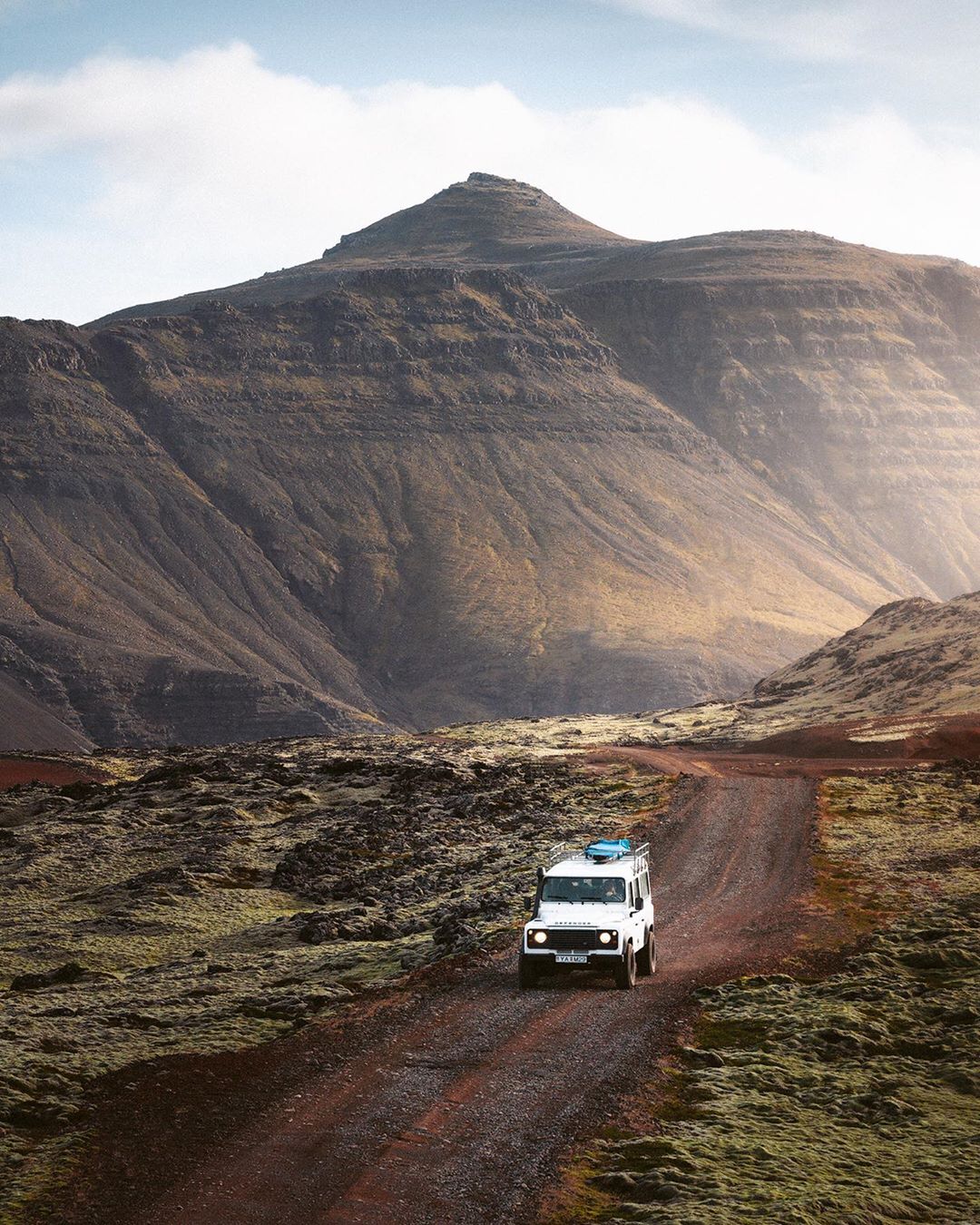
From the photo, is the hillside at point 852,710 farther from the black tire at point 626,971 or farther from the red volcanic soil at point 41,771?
the black tire at point 626,971

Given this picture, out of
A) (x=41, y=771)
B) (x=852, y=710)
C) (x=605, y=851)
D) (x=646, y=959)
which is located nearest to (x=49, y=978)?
(x=605, y=851)

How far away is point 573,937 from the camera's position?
25625 mm

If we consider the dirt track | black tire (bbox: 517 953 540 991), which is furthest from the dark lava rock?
black tire (bbox: 517 953 540 991)

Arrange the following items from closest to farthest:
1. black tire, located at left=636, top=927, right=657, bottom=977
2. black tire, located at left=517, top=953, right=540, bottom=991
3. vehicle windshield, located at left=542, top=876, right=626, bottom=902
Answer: black tire, located at left=517, top=953, right=540, bottom=991, vehicle windshield, located at left=542, top=876, right=626, bottom=902, black tire, located at left=636, top=927, right=657, bottom=977

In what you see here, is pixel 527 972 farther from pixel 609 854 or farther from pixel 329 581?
pixel 329 581

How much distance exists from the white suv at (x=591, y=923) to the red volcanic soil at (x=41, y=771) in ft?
208

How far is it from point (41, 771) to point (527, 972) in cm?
6966

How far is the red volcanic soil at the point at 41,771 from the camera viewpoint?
284 ft

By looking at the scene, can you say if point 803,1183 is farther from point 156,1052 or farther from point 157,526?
point 157,526

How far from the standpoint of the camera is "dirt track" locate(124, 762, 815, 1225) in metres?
16.8

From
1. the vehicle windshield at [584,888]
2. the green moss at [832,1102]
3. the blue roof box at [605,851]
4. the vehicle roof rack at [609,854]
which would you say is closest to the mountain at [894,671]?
the green moss at [832,1102]

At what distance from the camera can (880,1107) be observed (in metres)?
21.0

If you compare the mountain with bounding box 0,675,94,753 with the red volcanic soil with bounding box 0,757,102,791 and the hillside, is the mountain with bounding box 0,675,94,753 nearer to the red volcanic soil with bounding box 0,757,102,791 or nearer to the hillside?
the red volcanic soil with bounding box 0,757,102,791

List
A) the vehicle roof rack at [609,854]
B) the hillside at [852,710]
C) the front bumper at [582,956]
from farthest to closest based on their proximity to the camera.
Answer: the hillside at [852,710]
the vehicle roof rack at [609,854]
the front bumper at [582,956]
